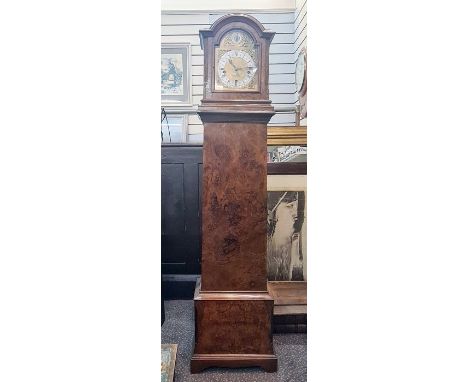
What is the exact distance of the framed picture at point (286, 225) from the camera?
2.78m

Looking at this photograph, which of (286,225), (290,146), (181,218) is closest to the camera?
(286,225)

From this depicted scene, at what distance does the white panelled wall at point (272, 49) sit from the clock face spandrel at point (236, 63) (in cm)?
178

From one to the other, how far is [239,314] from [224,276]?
198 millimetres

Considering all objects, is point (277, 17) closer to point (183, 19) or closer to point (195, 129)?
point (183, 19)

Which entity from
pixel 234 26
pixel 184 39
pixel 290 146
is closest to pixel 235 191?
pixel 234 26

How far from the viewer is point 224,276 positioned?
82.8 inches

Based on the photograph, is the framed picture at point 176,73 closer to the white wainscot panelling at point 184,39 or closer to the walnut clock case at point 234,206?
the white wainscot panelling at point 184,39

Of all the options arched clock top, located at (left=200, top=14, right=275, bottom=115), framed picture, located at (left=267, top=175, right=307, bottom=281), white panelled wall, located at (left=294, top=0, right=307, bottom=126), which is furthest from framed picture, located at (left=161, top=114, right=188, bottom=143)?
arched clock top, located at (left=200, top=14, right=275, bottom=115)

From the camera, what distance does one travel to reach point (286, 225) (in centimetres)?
281

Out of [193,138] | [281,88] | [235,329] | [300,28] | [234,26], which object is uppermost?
[300,28]

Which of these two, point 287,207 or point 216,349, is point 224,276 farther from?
point 287,207

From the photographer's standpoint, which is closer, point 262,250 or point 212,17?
point 262,250

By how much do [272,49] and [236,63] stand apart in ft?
6.50
